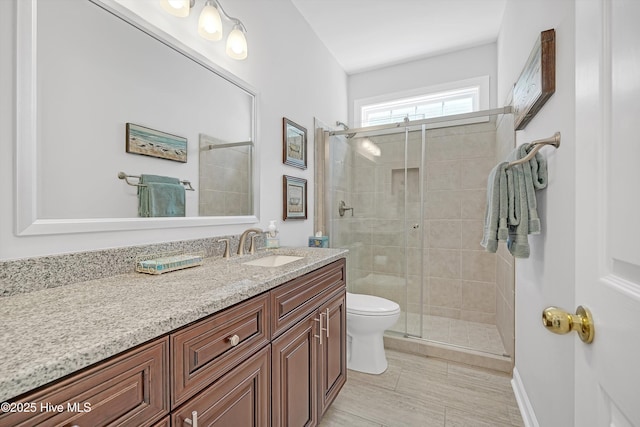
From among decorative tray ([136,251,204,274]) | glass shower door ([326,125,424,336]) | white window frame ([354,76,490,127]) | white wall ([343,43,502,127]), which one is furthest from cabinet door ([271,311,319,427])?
white wall ([343,43,502,127])

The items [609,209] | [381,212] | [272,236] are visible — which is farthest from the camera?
[381,212]

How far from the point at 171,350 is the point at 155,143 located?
93 cm

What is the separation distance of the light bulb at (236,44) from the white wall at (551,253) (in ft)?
A: 4.84

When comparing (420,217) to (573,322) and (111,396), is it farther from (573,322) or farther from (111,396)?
(111,396)

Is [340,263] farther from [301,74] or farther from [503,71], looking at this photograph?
[503,71]

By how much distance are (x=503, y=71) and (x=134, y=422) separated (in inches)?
122

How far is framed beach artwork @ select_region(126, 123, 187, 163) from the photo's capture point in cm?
114

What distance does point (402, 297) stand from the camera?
2.78 meters

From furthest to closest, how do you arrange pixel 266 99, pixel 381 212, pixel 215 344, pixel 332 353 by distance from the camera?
pixel 381 212
pixel 266 99
pixel 332 353
pixel 215 344

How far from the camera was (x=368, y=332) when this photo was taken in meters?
1.99

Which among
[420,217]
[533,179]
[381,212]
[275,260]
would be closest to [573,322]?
[533,179]

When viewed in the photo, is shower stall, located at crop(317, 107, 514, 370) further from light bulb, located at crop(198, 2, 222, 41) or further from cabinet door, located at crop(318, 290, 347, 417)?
light bulb, located at crop(198, 2, 222, 41)

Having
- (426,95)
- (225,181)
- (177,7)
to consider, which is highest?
(426,95)

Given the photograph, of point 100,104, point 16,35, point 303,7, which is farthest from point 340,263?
point 303,7
